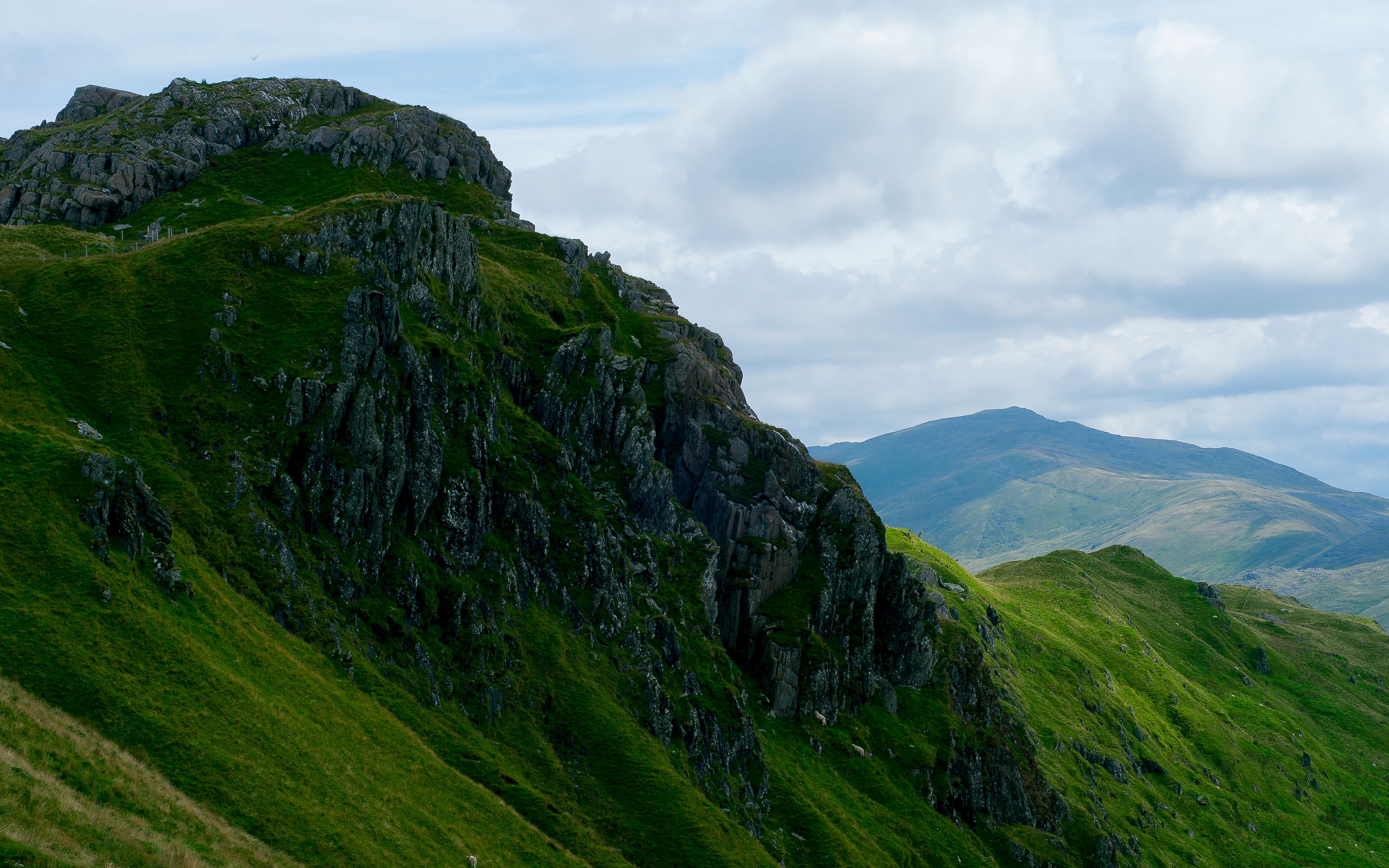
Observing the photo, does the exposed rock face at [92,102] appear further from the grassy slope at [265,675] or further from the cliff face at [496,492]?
the grassy slope at [265,675]

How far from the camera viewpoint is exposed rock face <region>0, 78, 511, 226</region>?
474 feet

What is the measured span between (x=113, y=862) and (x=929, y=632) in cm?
13392

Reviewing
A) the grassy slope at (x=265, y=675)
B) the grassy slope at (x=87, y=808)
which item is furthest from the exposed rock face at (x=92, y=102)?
the grassy slope at (x=87, y=808)

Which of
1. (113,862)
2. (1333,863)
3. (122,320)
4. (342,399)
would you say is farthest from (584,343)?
(1333,863)

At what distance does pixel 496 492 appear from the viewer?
10862 cm

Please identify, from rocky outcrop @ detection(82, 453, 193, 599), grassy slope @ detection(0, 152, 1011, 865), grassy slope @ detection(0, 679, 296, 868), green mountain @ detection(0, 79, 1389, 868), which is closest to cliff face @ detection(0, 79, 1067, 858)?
rocky outcrop @ detection(82, 453, 193, 599)

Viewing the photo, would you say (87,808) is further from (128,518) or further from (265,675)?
(128,518)

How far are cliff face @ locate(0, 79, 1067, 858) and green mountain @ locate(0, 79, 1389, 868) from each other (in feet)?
1.55

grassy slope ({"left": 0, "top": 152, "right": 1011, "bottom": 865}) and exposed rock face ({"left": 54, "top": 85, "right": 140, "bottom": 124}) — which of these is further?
exposed rock face ({"left": 54, "top": 85, "right": 140, "bottom": 124})

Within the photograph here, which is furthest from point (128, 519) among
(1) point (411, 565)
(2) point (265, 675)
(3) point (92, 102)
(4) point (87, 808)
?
(3) point (92, 102)

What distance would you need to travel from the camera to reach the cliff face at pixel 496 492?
8844 centimetres

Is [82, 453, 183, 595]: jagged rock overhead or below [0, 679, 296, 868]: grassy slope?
overhead

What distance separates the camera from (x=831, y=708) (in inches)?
5202

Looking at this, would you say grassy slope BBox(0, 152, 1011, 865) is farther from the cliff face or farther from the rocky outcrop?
the rocky outcrop
